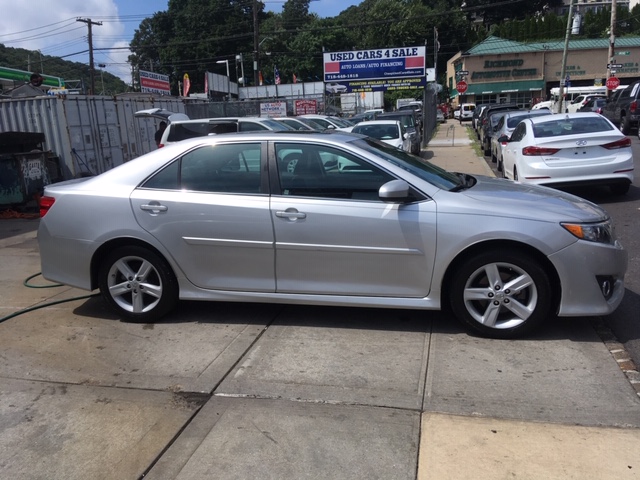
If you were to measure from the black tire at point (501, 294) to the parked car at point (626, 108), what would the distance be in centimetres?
2062

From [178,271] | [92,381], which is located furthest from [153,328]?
[92,381]

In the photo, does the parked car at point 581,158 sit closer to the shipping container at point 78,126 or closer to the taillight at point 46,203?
the taillight at point 46,203

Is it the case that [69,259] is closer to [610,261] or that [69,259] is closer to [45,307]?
[45,307]

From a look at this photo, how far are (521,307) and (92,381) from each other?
3176 millimetres

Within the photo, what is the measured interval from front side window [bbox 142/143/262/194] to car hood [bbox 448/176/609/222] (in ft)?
5.49

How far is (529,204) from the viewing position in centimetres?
441

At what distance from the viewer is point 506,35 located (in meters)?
65.7

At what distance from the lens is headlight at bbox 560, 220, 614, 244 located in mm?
4223

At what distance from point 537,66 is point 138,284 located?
6118 centimetres

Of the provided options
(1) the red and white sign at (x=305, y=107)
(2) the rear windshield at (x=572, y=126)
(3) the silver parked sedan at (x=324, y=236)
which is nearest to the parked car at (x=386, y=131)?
(2) the rear windshield at (x=572, y=126)

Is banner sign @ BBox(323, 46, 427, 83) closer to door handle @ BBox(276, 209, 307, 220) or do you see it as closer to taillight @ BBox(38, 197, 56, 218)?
taillight @ BBox(38, 197, 56, 218)

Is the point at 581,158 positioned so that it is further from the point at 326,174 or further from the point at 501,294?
the point at 326,174

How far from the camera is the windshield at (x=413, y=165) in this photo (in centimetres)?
470

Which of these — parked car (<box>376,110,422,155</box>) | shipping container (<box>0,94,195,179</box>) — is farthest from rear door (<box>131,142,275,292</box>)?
parked car (<box>376,110,422,155</box>)
